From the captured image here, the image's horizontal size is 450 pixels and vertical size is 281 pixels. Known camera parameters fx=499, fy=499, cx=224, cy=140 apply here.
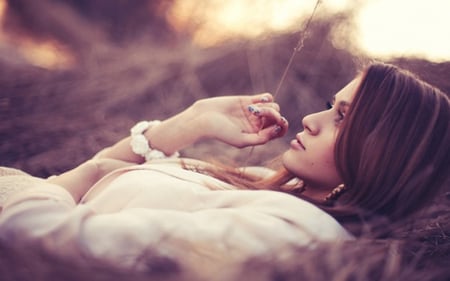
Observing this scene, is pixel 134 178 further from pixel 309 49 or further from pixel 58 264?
pixel 309 49

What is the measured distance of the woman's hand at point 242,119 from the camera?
1269 mm

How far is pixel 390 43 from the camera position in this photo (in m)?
1.54

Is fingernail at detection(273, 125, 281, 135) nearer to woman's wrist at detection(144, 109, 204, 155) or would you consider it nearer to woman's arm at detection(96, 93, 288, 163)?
woman's arm at detection(96, 93, 288, 163)

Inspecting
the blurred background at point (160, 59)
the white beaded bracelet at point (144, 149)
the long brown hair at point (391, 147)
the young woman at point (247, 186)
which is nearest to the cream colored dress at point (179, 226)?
the young woman at point (247, 186)

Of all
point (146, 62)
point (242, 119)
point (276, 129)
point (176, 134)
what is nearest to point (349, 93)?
point (276, 129)

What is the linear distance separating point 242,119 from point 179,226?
67 centimetres

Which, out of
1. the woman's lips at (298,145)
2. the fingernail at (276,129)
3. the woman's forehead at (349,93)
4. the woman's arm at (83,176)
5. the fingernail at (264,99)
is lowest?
the woman's arm at (83,176)

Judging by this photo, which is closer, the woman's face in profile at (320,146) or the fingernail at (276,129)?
the woman's face in profile at (320,146)

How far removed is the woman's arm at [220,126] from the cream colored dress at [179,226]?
1.22 ft

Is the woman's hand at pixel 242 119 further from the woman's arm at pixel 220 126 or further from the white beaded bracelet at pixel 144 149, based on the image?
A: the white beaded bracelet at pixel 144 149

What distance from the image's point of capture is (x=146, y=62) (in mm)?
2350

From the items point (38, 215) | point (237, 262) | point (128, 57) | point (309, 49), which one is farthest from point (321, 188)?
point (128, 57)

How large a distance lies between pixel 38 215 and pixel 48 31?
175 cm

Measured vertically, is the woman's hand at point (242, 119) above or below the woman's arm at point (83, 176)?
above
